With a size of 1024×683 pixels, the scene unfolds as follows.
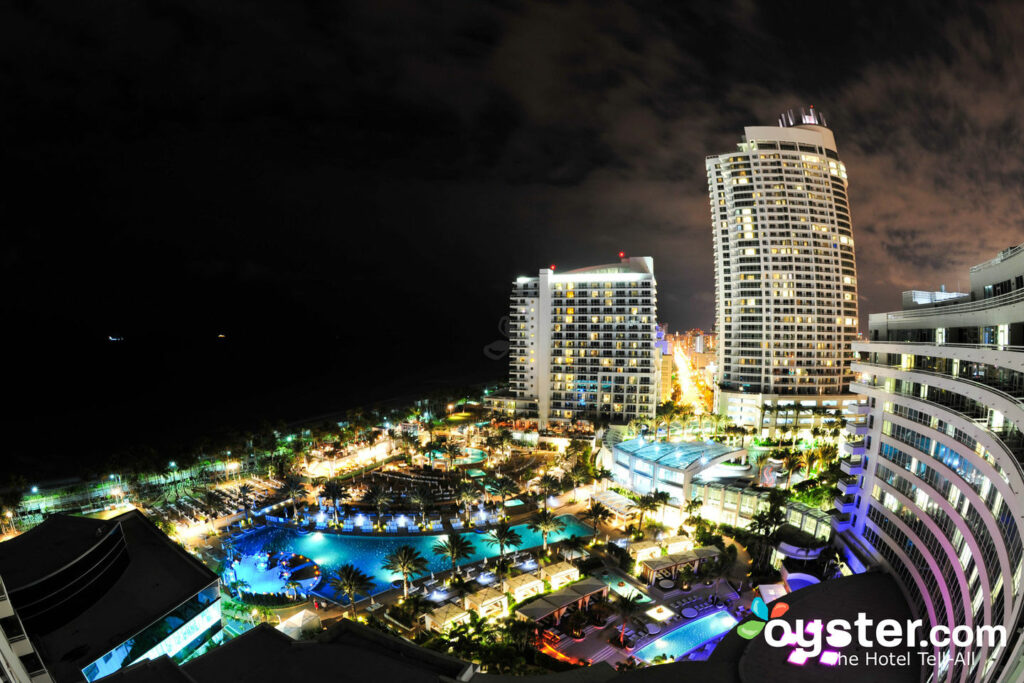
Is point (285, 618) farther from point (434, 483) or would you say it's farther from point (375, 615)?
point (434, 483)

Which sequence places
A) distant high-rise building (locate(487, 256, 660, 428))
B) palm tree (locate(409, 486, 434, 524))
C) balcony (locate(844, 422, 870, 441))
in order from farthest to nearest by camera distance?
distant high-rise building (locate(487, 256, 660, 428)) → palm tree (locate(409, 486, 434, 524)) → balcony (locate(844, 422, 870, 441))

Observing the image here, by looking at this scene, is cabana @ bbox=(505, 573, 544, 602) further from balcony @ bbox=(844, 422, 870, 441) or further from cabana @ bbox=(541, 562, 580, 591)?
balcony @ bbox=(844, 422, 870, 441)

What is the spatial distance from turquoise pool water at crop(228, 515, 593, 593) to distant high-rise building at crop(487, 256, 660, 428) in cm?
4104

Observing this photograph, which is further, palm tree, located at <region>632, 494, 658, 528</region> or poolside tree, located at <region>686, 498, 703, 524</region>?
poolside tree, located at <region>686, 498, 703, 524</region>

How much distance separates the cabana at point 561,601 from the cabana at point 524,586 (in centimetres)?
206

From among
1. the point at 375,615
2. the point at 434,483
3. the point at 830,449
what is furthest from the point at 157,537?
the point at 830,449

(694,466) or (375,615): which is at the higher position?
(694,466)

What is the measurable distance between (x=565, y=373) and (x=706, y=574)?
60.0 metres

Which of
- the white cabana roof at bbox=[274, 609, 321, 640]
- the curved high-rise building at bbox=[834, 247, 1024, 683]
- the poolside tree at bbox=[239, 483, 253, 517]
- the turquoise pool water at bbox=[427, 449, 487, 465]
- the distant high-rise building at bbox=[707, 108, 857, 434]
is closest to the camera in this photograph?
the curved high-rise building at bbox=[834, 247, 1024, 683]

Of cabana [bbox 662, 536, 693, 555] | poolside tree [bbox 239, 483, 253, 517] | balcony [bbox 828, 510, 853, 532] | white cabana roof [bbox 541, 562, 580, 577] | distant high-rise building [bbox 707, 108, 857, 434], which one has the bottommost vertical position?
white cabana roof [bbox 541, 562, 580, 577]

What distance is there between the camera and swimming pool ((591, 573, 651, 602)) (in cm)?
4051

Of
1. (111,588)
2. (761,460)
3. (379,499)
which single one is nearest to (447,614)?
(111,588)

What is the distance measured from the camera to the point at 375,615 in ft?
124

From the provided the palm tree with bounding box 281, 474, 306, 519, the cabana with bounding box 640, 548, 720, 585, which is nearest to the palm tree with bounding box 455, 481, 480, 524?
the palm tree with bounding box 281, 474, 306, 519
